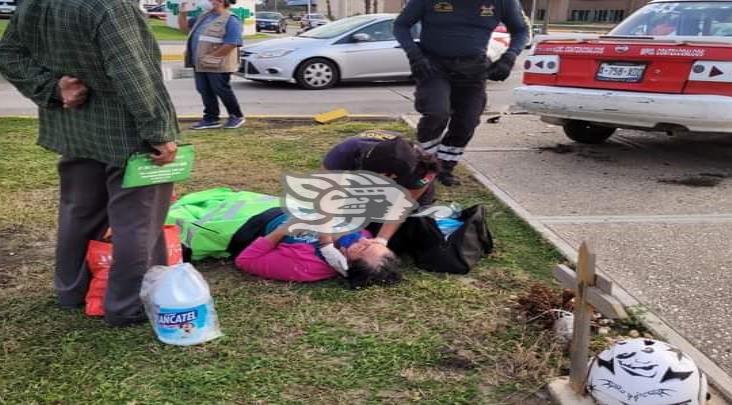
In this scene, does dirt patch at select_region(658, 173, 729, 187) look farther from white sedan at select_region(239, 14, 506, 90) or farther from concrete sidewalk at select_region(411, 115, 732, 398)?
white sedan at select_region(239, 14, 506, 90)

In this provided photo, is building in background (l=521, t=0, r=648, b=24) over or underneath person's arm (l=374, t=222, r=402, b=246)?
underneath

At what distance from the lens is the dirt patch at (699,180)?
5473mm

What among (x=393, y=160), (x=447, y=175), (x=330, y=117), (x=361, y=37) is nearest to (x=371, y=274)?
(x=393, y=160)

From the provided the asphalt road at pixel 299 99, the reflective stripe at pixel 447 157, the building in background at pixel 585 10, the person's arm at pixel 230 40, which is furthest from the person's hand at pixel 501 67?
the building in background at pixel 585 10

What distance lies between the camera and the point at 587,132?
22.9 feet

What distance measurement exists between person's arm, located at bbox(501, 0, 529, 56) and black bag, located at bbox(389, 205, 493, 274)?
183 centimetres

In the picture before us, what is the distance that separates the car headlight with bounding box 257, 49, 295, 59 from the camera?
37.7 ft

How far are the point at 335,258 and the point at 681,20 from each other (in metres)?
4.56

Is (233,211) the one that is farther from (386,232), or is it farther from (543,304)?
(543,304)

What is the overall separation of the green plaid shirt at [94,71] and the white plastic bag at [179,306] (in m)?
0.53

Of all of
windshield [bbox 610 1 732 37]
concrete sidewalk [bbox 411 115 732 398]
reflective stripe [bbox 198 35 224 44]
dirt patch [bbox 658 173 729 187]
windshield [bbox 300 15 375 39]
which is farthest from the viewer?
windshield [bbox 300 15 375 39]

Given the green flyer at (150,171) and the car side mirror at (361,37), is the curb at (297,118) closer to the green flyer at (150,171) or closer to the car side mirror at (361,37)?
the car side mirror at (361,37)

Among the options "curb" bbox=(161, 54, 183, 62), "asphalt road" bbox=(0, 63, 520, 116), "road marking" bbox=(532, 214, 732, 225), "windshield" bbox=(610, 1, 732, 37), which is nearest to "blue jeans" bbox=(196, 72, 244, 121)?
"asphalt road" bbox=(0, 63, 520, 116)

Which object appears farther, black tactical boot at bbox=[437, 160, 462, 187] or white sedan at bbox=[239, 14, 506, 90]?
white sedan at bbox=[239, 14, 506, 90]
